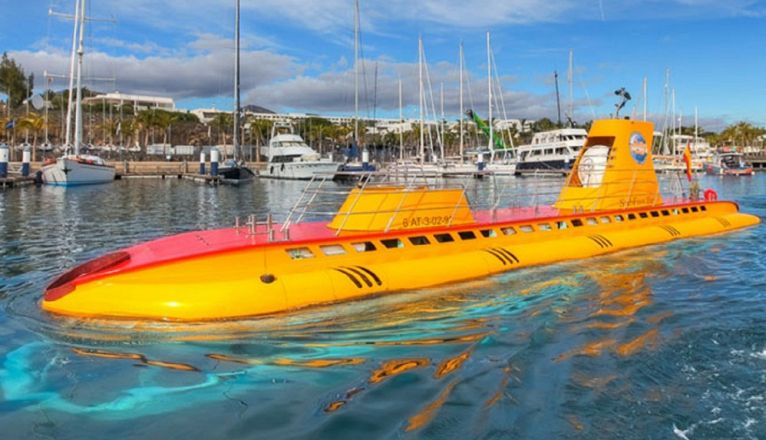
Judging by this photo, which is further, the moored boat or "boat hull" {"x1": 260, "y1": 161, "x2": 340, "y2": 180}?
the moored boat

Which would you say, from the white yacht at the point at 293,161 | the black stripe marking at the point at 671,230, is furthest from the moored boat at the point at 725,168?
the black stripe marking at the point at 671,230

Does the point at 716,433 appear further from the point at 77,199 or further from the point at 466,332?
the point at 77,199

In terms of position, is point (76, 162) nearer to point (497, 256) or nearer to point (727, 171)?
point (497, 256)

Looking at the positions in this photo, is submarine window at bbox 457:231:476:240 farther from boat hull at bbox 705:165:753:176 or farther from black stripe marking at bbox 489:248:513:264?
boat hull at bbox 705:165:753:176

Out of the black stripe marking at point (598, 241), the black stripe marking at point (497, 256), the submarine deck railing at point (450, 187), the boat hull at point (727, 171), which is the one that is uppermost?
the boat hull at point (727, 171)

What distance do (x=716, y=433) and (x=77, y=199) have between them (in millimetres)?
47809

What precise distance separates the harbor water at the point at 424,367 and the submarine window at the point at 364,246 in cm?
156

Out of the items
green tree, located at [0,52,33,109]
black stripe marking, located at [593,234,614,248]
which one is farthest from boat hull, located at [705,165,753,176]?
green tree, located at [0,52,33,109]

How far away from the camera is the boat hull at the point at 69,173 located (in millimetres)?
60094

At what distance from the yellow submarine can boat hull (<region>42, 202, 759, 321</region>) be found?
0.03 meters

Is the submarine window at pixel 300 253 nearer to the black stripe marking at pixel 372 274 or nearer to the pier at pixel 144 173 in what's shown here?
the black stripe marking at pixel 372 274

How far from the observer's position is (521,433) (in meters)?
7.61

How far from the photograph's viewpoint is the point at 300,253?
14250 mm

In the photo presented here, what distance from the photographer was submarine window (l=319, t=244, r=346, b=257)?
48.2ft
